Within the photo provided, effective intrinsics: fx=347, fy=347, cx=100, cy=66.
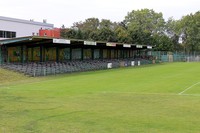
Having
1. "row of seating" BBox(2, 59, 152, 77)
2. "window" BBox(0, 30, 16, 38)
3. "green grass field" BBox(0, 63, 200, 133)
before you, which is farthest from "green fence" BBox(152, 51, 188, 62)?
"green grass field" BBox(0, 63, 200, 133)

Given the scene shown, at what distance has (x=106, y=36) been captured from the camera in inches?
3226

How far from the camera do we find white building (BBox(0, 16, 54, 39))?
63.2m

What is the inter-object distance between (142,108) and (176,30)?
99241 millimetres

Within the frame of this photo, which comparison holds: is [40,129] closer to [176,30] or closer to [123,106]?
[123,106]

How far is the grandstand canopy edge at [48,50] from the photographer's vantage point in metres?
39.3

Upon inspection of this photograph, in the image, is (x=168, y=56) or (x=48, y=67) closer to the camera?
(x=48, y=67)

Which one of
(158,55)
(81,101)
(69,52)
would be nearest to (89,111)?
(81,101)

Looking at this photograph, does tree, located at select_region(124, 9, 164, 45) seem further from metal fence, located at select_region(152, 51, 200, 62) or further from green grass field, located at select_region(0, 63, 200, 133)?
green grass field, located at select_region(0, 63, 200, 133)

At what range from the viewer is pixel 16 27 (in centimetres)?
6750

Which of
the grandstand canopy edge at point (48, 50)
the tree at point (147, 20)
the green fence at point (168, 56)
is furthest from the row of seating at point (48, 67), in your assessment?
the tree at point (147, 20)

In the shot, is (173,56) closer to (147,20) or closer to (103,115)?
(147,20)

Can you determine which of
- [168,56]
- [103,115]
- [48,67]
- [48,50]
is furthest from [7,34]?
[103,115]

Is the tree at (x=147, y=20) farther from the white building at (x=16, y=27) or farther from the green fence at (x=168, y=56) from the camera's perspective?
the white building at (x=16, y=27)

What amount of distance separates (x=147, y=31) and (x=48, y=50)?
5137 cm
